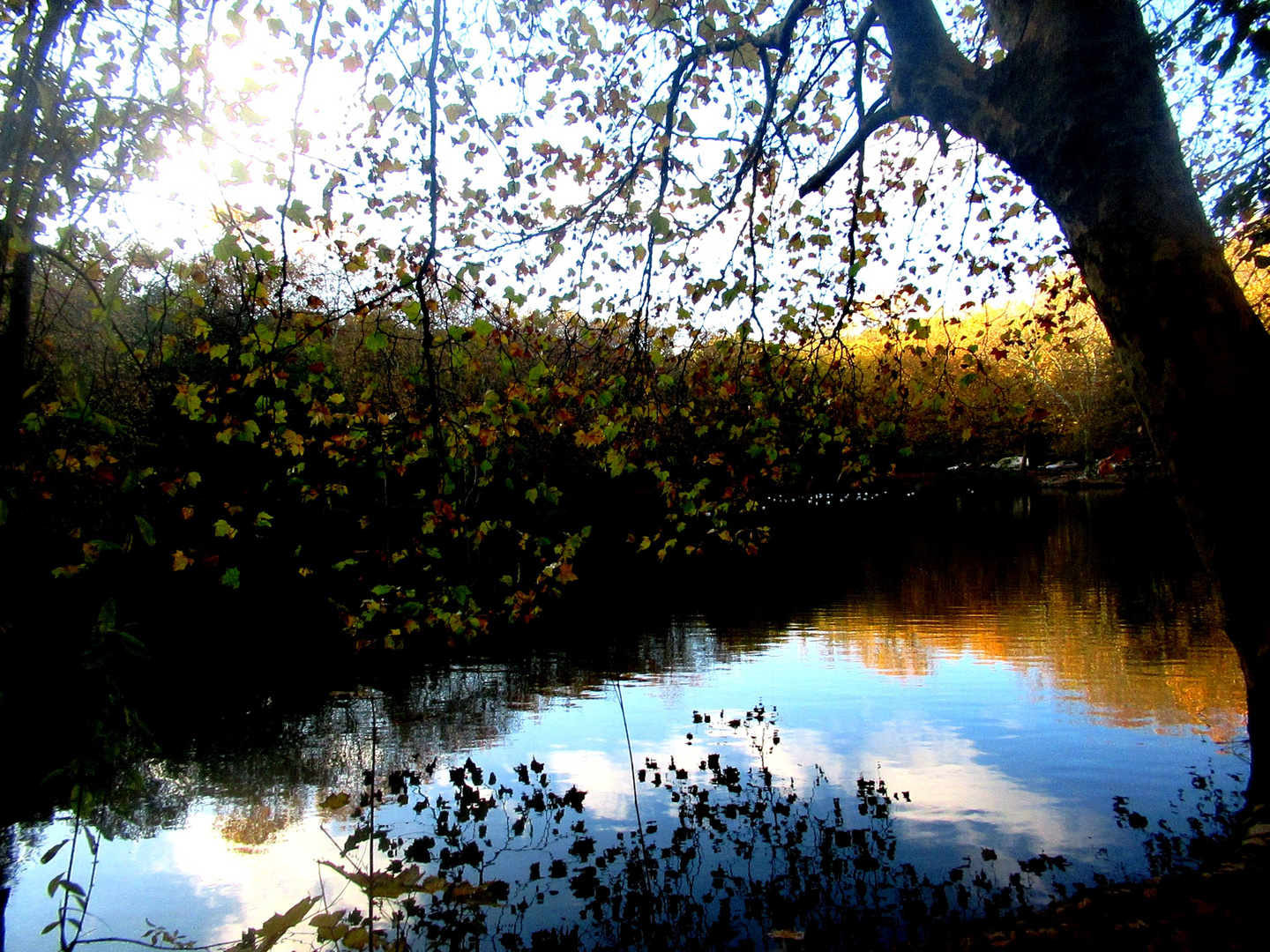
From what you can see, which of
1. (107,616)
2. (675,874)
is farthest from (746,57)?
(675,874)

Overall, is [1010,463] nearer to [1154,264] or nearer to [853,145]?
[853,145]

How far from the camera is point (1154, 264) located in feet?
11.1

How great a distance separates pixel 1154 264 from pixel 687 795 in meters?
6.11

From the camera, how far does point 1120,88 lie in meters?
3.55

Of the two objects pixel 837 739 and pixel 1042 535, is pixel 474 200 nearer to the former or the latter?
pixel 837 739

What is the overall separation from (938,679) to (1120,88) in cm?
1005

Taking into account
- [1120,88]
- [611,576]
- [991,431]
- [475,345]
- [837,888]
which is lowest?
[837,888]

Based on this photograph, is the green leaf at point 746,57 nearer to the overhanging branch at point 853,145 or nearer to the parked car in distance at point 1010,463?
the overhanging branch at point 853,145

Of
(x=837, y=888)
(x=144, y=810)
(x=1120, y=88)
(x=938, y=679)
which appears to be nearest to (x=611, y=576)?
(x=938, y=679)

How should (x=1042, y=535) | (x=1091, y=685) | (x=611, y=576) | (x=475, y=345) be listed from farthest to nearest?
(x=1042, y=535) < (x=611, y=576) < (x=1091, y=685) < (x=475, y=345)

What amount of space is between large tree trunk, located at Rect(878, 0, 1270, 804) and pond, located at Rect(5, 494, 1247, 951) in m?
3.23

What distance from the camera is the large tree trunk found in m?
3.28

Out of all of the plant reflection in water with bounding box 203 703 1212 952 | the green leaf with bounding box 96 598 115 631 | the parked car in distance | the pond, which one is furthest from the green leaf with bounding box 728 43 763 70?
the parked car in distance

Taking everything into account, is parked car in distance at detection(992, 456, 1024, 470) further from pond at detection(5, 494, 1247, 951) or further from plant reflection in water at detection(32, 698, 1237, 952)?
plant reflection in water at detection(32, 698, 1237, 952)
